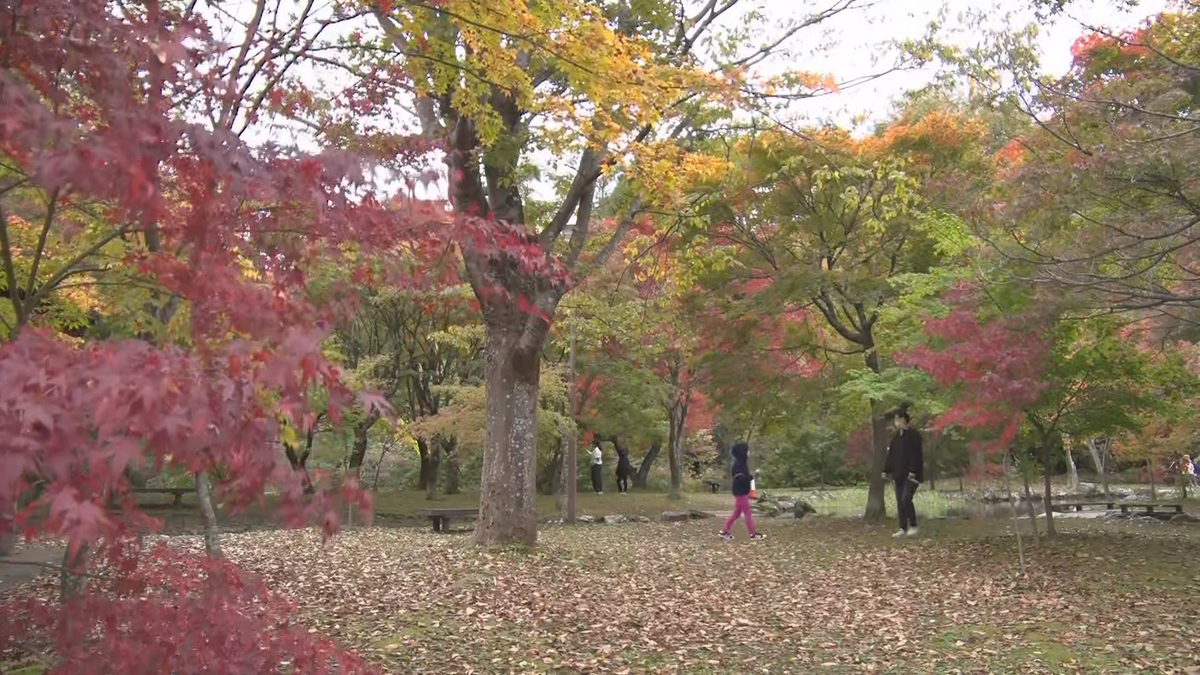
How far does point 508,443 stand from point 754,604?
3.28 m

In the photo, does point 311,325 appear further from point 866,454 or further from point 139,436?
point 866,454

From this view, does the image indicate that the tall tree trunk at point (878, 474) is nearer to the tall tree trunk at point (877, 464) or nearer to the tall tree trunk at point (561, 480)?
the tall tree trunk at point (877, 464)

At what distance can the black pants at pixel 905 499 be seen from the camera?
1190 cm

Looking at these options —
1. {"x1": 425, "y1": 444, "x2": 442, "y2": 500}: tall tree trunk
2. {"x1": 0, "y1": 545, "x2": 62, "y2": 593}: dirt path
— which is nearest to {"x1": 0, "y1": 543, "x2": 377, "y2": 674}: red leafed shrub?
{"x1": 0, "y1": 545, "x2": 62, "y2": 593}: dirt path

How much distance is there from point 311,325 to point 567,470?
1467cm

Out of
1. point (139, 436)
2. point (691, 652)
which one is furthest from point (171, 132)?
point (691, 652)

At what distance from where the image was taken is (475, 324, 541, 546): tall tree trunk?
31.0 ft

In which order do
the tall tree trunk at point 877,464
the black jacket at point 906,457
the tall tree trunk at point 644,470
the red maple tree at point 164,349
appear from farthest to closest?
the tall tree trunk at point 644,470
the tall tree trunk at point 877,464
the black jacket at point 906,457
the red maple tree at point 164,349

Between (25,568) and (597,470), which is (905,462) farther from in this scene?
(597,470)

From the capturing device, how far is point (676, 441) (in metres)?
25.2

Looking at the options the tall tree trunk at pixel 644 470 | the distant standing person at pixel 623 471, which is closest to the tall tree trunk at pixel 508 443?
the distant standing person at pixel 623 471

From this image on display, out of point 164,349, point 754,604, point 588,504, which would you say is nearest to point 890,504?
point 588,504

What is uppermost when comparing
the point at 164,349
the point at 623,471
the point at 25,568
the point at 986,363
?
the point at 986,363

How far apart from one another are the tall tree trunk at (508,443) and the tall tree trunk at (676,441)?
47.8 ft
